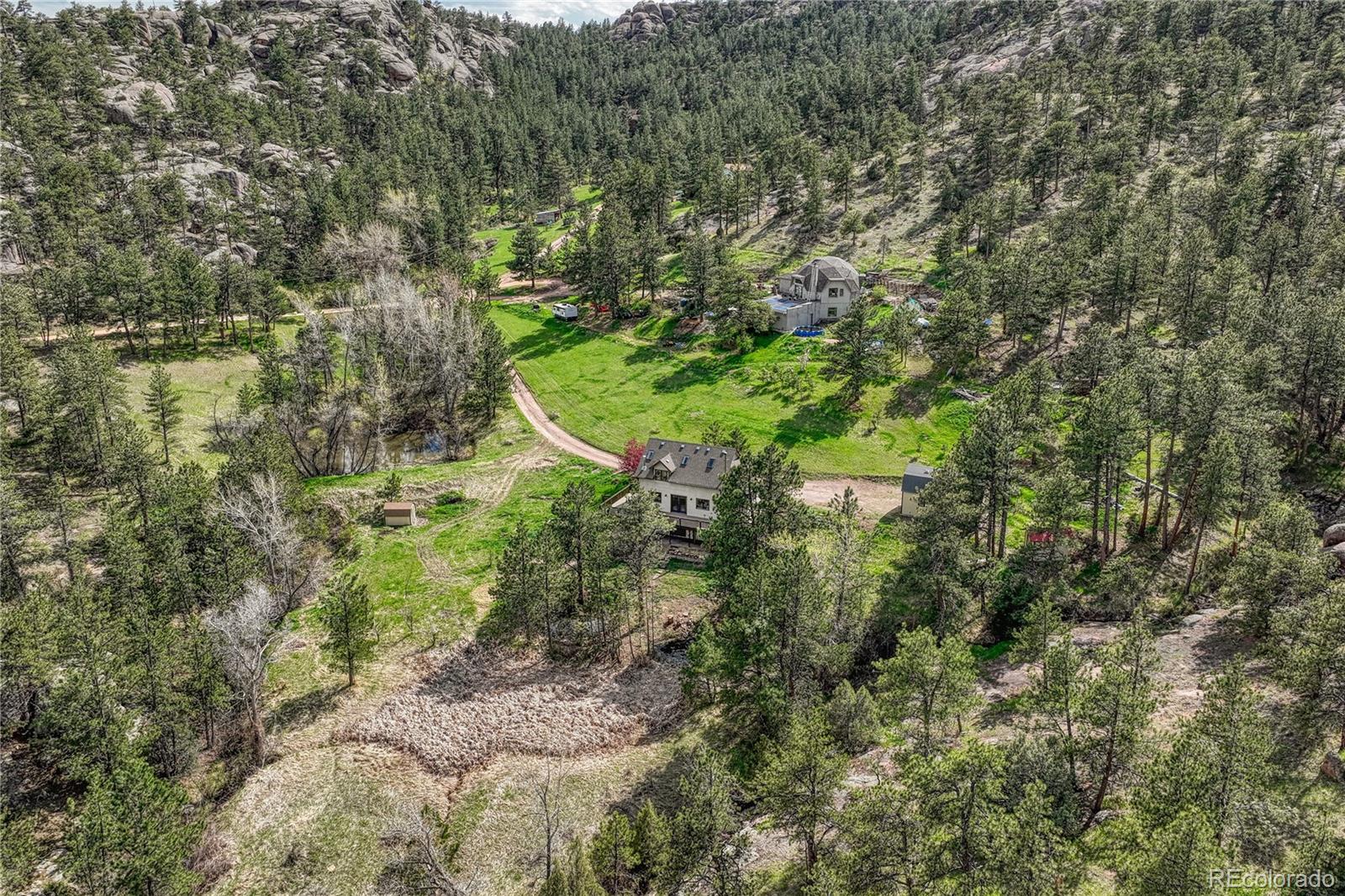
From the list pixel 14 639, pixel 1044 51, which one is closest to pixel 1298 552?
pixel 14 639

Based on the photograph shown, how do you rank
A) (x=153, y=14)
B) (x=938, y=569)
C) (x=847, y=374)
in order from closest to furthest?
(x=938, y=569) < (x=847, y=374) < (x=153, y=14)

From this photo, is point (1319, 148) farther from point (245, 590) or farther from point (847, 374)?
point (245, 590)

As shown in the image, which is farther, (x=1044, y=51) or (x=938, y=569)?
(x=1044, y=51)

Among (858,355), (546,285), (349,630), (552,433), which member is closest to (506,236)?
(546,285)

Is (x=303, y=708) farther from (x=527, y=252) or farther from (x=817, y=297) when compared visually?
(x=527, y=252)

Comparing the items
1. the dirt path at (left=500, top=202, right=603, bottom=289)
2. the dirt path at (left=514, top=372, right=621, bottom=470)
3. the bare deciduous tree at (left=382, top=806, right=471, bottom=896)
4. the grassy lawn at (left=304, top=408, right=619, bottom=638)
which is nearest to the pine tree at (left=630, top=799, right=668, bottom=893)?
the bare deciduous tree at (left=382, top=806, right=471, bottom=896)

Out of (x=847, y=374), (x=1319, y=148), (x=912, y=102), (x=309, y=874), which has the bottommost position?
(x=309, y=874)

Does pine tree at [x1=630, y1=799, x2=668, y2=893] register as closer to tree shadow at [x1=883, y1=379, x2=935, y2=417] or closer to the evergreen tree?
tree shadow at [x1=883, y1=379, x2=935, y2=417]
